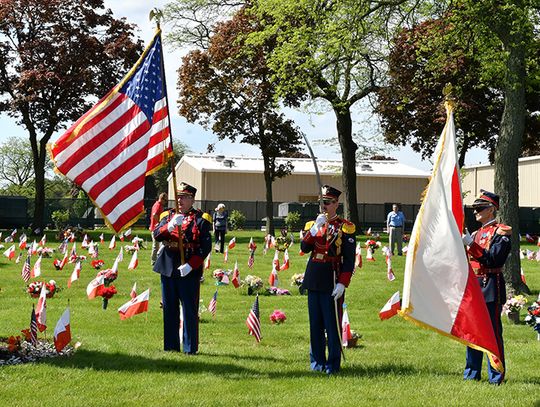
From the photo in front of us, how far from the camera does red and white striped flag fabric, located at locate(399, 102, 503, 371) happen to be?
7.35m

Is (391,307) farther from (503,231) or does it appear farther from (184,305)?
(503,231)

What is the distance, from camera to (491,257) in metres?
8.17

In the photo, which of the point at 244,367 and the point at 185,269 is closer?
the point at 244,367

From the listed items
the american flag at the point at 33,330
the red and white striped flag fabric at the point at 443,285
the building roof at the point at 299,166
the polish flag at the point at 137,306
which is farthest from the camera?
the building roof at the point at 299,166

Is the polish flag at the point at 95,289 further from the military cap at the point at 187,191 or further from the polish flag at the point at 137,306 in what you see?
the military cap at the point at 187,191

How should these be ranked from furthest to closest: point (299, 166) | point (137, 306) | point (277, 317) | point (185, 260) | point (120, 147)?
point (299, 166) < point (277, 317) < point (137, 306) < point (185, 260) < point (120, 147)

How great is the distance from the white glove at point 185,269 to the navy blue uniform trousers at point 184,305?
0.86 ft

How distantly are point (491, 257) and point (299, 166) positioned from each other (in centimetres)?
5181

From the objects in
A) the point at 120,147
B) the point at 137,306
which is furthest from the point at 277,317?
the point at 120,147

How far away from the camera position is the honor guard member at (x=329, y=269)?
29.3ft

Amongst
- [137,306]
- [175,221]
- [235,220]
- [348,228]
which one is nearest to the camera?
[348,228]

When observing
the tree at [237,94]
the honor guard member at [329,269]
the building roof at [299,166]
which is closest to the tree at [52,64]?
the tree at [237,94]

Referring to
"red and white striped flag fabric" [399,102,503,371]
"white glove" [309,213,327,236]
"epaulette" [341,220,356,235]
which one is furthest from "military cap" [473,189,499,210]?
"white glove" [309,213,327,236]

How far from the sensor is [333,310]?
8.98 meters
